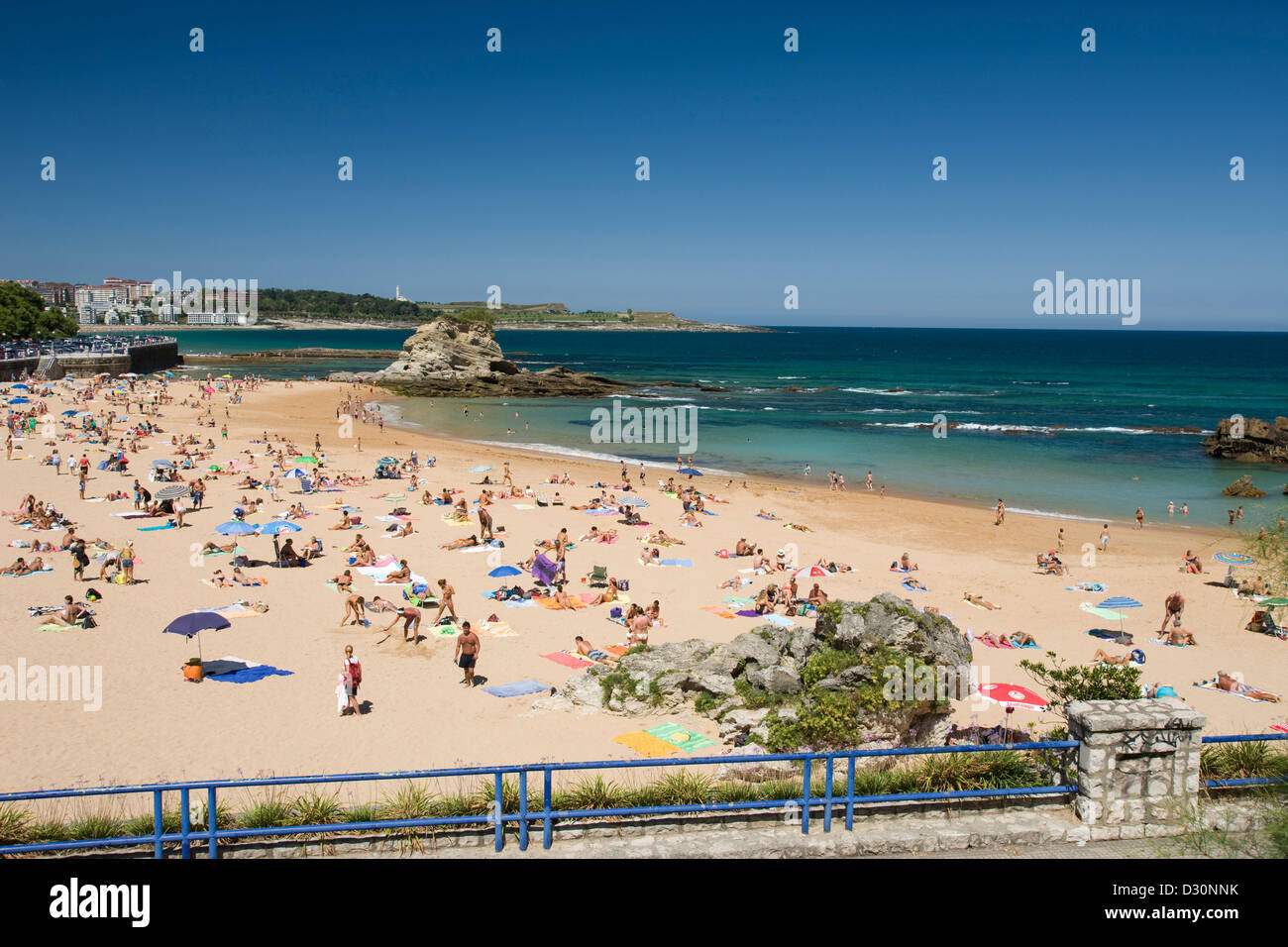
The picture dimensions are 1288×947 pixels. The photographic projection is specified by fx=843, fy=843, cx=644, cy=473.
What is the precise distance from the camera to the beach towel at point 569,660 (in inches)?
566

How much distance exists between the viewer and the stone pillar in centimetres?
607

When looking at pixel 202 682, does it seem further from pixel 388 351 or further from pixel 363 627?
pixel 388 351

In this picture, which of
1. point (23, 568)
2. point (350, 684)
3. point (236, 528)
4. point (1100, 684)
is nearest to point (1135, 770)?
point (1100, 684)

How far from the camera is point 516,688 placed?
13070 millimetres

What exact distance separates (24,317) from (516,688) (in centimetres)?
8380

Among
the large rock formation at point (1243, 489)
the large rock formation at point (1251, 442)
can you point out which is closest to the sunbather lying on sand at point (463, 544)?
the large rock formation at point (1243, 489)

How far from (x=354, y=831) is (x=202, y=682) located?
8258 mm

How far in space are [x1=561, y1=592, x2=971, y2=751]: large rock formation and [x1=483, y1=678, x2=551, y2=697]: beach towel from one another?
580 millimetres

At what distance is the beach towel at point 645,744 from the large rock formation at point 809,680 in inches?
28.3

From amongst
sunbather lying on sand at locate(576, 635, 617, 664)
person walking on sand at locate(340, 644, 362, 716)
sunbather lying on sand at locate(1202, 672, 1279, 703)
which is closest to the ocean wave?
sunbather lying on sand at locate(1202, 672, 1279, 703)

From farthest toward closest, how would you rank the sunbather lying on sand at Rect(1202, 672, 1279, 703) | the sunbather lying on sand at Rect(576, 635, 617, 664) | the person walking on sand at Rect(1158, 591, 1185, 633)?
the person walking on sand at Rect(1158, 591, 1185, 633), the sunbather lying on sand at Rect(576, 635, 617, 664), the sunbather lying on sand at Rect(1202, 672, 1279, 703)

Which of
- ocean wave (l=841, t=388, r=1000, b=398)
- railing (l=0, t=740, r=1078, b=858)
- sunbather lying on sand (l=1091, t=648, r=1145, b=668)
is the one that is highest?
ocean wave (l=841, t=388, r=1000, b=398)

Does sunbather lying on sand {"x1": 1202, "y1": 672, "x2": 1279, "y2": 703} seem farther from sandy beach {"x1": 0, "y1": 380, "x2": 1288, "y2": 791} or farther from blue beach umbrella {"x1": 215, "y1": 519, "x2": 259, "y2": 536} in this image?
blue beach umbrella {"x1": 215, "y1": 519, "x2": 259, "y2": 536}
